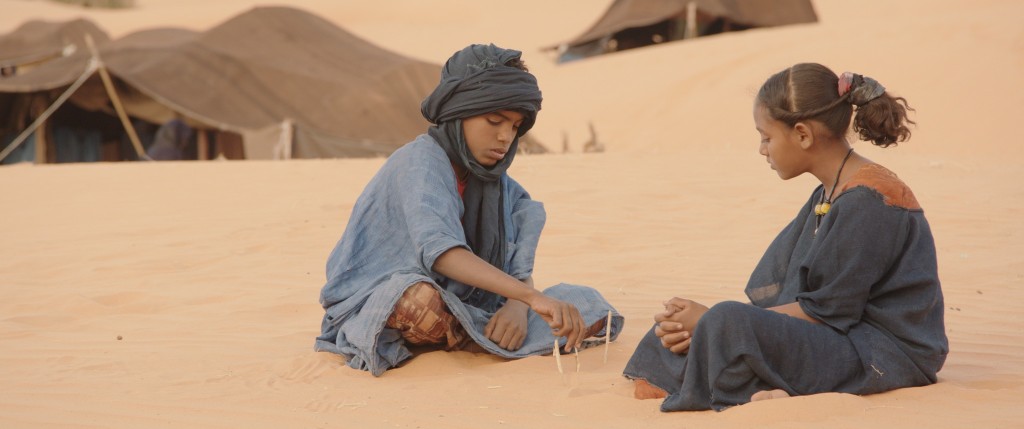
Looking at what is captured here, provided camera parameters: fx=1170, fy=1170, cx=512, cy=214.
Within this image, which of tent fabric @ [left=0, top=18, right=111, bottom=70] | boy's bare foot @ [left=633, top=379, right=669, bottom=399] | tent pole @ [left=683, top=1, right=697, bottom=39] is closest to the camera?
boy's bare foot @ [left=633, top=379, right=669, bottom=399]

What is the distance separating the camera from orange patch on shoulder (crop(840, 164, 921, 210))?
10.7ft

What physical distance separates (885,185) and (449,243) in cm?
140

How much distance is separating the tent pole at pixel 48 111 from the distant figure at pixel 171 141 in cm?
122

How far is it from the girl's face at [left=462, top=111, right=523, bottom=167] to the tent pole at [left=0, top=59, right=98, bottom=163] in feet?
43.4

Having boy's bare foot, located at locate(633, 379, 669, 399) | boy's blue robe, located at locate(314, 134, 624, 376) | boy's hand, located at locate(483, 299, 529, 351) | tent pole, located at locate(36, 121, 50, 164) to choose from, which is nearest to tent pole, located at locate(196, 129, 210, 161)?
tent pole, located at locate(36, 121, 50, 164)

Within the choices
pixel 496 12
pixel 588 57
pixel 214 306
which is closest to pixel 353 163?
pixel 214 306

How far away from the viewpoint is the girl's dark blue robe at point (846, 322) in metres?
3.22

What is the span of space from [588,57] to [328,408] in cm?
2391

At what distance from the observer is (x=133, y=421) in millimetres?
3469

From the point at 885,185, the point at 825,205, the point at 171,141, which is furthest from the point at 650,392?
the point at 171,141

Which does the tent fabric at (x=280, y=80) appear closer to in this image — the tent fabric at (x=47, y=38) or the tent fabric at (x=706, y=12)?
the tent fabric at (x=47, y=38)

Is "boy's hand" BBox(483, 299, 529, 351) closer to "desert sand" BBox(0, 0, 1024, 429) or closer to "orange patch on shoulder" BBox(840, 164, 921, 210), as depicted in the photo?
"desert sand" BBox(0, 0, 1024, 429)

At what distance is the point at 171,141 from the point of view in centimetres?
1620

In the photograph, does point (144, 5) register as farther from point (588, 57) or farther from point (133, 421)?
point (133, 421)
